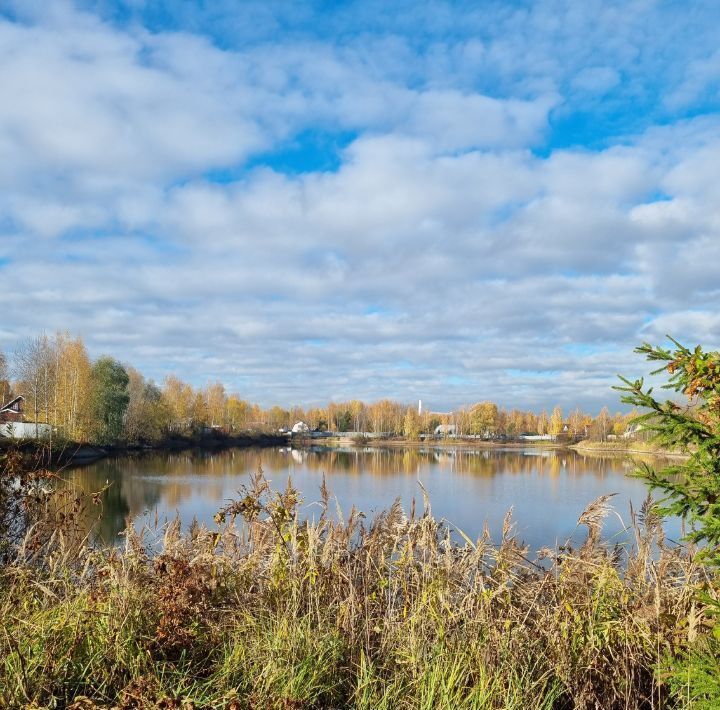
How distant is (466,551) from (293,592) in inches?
51.8

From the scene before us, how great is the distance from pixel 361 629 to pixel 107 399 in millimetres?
57498

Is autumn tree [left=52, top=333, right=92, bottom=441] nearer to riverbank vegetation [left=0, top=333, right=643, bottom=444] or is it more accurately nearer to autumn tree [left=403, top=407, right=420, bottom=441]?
riverbank vegetation [left=0, top=333, right=643, bottom=444]

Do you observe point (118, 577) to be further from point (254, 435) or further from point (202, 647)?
point (254, 435)

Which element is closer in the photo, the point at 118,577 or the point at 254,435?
the point at 118,577

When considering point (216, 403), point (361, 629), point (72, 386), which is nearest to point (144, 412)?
point (72, 386)

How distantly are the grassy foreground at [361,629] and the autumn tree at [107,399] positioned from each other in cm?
5472

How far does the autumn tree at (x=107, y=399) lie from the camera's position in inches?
2175

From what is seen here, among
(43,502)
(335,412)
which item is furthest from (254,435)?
(43,502)

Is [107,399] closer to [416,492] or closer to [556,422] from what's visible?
[416,492]

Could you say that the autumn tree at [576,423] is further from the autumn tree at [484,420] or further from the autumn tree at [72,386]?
the autumn tree at [72,386]

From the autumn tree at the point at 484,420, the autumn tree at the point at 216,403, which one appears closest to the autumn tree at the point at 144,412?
the autumn tree at the point at 216,403

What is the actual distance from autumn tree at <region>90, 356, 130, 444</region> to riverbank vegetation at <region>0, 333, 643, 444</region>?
0.30 ft

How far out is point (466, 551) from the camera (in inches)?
179

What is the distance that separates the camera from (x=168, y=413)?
82.1 m
